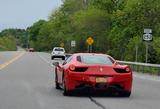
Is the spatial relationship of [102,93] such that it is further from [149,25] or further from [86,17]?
[86,17]

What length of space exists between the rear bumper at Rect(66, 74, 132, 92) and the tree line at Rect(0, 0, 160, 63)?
25.4 m

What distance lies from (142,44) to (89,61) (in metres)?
32.4

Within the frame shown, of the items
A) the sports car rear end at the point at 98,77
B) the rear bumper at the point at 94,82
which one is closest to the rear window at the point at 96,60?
the sports car rear end at the point at 98,77

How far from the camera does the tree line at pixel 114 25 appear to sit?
4900 centimetres

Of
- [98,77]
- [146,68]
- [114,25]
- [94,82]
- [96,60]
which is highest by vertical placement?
[114,25]

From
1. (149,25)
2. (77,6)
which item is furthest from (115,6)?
(77,6)

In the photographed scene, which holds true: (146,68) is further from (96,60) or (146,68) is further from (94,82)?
(94,82)

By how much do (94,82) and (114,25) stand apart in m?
47.9

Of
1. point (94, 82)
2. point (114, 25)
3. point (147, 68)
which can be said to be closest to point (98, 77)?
point (94, 82)

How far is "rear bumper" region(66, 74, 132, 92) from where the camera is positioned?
16.5 meters

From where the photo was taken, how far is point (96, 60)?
57.2ft

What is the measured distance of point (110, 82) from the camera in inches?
650

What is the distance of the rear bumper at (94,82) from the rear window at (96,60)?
789 mm

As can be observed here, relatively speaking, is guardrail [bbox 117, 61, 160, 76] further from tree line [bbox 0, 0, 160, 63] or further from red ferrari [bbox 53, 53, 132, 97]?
red ferrari [bbox 53, 53, 132, 97]
